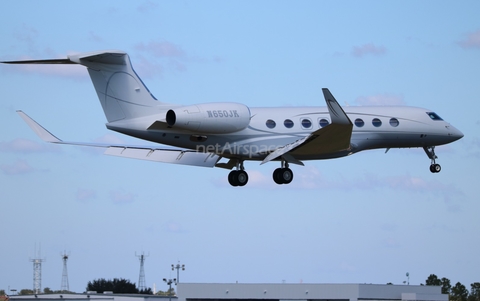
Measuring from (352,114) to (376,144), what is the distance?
1.62 meters

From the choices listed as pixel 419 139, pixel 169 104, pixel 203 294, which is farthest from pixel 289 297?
pixel 169 104

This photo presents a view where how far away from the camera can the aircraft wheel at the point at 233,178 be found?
1329 inches

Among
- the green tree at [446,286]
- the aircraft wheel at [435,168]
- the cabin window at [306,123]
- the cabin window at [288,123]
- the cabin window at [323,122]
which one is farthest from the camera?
the green tree at [446,286]

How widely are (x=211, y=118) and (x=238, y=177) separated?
4148 millimetres

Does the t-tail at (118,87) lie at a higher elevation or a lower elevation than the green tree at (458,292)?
higher

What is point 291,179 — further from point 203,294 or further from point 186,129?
point 203,294

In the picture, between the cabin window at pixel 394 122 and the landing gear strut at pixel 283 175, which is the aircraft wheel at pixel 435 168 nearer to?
the cabin window at pixel 394 122

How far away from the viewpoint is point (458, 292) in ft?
212

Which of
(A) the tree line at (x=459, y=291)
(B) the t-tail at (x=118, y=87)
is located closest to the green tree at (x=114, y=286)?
(A) the tree line at (x=459, y=291)

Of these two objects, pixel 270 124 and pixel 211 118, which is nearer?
pixel 211 118

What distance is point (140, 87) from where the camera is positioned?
3138 centimetres

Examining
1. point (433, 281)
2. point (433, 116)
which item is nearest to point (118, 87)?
point (433, 116)

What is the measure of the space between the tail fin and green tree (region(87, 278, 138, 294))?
33207mm

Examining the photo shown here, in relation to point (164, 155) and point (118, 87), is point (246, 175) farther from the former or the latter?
point (118, 87)
